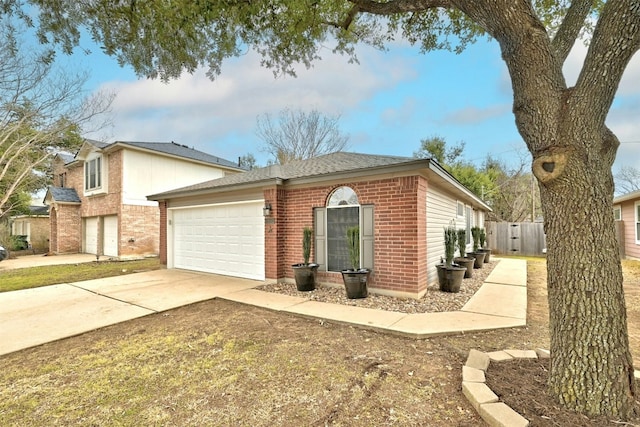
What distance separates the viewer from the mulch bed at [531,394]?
221cm

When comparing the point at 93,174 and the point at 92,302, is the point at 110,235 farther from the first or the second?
the point at 92,302

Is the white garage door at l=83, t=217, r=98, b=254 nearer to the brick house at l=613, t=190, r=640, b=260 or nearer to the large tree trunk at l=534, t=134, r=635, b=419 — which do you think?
the large tree trunk at l=534, t=134, r=635, b=419

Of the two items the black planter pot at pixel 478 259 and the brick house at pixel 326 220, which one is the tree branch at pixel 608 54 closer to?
the brick house at pixel 326 220

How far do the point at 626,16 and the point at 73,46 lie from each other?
6.63m

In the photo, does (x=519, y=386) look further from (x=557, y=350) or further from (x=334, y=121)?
(x=334, y=121)

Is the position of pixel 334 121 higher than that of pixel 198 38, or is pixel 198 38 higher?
pixel 334 121

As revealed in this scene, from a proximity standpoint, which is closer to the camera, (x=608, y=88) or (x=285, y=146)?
(x=608, y=88)

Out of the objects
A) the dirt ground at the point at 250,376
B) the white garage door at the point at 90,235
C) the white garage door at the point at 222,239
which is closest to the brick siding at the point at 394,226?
the white garage door at the point at 222,239

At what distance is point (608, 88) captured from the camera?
2332mm

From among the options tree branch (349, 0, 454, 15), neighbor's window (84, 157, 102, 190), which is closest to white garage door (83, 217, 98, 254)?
neighbor's window (84, 157, 102, 190)

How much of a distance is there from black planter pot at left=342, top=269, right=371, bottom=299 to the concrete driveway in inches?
107

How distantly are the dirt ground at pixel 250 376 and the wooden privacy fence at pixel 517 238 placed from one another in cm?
1343

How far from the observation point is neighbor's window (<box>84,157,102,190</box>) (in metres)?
15.7

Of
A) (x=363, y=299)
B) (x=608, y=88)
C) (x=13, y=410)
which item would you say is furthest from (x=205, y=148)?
(x=608, y=88)
